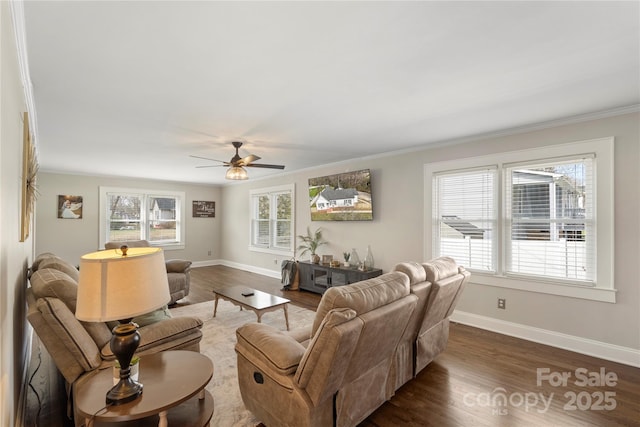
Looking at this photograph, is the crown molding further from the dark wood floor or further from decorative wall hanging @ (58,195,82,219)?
decorative wall hanging @ (58,195,82,219)

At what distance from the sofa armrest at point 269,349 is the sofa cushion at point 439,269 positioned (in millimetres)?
1202

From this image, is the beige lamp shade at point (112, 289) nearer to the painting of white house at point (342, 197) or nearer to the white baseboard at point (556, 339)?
the white baseboard at point (556, 339)

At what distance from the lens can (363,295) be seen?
1.69 m

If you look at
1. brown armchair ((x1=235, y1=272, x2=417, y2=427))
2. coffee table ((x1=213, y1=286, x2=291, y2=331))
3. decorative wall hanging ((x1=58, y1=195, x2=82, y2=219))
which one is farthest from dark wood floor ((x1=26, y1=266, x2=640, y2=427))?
decorative wall hanging ((x1=58, y1=195, x2=82, y2=219))

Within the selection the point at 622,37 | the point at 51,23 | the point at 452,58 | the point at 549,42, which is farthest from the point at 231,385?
the point at 622,37

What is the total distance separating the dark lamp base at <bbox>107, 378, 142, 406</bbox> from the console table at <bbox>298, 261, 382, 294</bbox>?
3519 mm

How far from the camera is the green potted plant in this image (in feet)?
19.0

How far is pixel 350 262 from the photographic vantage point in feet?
17.4

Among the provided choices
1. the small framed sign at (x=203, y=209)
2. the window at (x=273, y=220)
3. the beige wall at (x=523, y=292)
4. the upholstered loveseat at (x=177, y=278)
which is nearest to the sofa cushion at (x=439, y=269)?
the beige wall at (x=523, y=292)

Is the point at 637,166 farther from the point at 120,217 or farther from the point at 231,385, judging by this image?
the point at 120,217

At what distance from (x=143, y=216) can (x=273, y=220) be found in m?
3.45

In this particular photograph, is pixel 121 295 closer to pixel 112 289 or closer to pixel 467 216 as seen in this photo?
pixel 112 289

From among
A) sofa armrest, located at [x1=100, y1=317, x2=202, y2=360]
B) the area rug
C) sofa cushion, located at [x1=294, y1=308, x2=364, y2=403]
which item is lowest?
the area rug

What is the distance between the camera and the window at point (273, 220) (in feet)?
22.3
